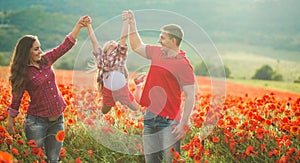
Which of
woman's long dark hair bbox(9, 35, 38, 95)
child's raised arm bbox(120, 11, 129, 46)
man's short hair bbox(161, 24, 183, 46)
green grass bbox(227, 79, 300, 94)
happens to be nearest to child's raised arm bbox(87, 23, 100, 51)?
child's raised arm bbox(120, 11, 129, 46)

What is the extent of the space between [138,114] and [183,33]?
1.89 metres

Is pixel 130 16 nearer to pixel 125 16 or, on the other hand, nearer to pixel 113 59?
pixel 125 16

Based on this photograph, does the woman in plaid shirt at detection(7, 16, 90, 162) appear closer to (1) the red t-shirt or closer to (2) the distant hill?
(1) the red t-shirt

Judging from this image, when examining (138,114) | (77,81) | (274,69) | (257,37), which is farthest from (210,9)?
(77,81)

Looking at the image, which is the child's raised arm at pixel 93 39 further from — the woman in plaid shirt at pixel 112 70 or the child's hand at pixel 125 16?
the child's hand at pixel 125 16

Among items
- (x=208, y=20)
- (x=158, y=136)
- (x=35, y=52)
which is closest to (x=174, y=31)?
(x=158, y=136)

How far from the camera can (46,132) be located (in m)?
3.41

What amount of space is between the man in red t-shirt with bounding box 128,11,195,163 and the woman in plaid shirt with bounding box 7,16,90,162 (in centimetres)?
71

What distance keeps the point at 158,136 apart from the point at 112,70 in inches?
26.4

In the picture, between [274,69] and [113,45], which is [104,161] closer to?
[113,45]

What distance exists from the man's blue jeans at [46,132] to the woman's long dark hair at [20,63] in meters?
0.27

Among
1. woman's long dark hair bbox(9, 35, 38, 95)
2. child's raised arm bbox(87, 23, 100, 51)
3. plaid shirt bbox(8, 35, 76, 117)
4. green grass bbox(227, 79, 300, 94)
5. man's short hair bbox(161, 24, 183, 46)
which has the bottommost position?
green grass bbox(227, 79, 300, 94)

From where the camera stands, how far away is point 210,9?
64.2 feet

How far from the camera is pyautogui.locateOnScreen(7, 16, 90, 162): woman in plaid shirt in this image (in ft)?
10.7
